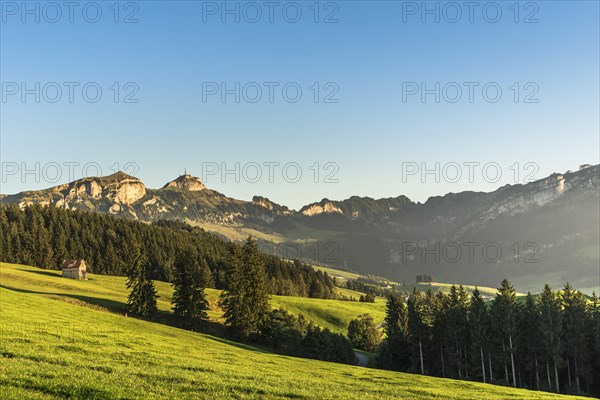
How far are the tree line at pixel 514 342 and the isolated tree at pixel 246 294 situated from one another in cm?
2896

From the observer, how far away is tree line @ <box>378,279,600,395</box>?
280 feet

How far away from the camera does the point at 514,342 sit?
3497 inches

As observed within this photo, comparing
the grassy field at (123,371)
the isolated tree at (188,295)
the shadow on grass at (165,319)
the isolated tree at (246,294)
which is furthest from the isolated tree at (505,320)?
the isolated tree at (188,295)

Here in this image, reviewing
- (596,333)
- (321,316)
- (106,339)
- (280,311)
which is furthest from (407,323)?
(106,339)

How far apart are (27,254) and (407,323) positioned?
155 metres

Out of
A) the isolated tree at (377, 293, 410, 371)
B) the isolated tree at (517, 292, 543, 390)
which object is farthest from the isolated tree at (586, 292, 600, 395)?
the isolated tree at (377, 293, 410, 371)

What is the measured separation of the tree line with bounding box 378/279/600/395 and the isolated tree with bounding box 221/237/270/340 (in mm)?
28956

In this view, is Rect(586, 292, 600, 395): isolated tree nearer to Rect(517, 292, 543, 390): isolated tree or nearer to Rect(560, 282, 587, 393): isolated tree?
Rect(560, 282, 587, 393): isolated tree

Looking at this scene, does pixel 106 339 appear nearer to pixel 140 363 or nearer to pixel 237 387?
pixel 140 363

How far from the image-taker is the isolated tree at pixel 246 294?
93.4m

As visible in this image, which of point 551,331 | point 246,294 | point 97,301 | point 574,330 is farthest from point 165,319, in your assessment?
point 574,330

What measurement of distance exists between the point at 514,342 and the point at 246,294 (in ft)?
180

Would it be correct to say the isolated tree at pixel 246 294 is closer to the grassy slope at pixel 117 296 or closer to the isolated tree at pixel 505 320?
the grassy slope at pixel 117 296

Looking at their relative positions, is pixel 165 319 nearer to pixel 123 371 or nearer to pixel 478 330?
pixel 478 330
